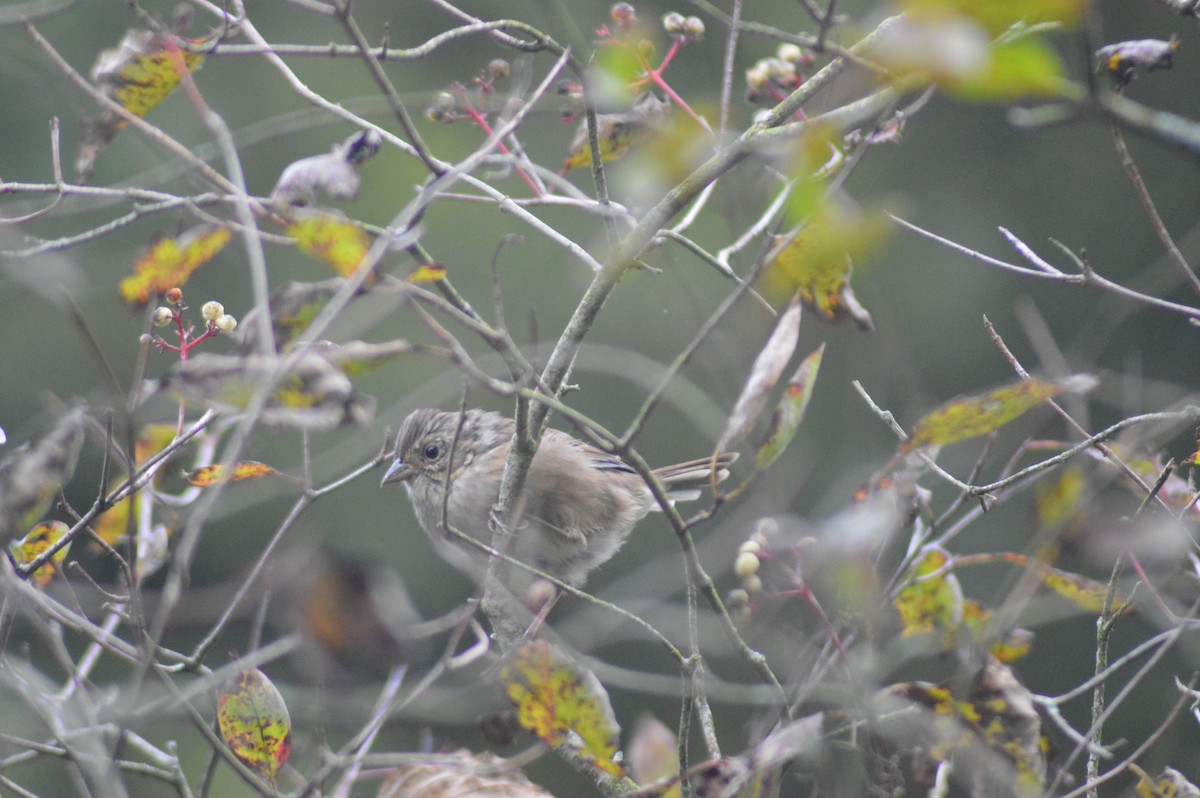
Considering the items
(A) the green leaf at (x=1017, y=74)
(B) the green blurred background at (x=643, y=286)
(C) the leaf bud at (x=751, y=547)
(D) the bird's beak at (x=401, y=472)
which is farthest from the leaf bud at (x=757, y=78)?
(B) the green blurred background at (x=643, y=286)

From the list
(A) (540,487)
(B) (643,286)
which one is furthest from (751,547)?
(B) (643,286)

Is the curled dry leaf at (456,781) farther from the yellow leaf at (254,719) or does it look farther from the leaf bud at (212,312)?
the leaf bud at (212,312)

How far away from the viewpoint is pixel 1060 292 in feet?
28.3

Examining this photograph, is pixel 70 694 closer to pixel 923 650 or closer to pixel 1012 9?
pixel 923 650

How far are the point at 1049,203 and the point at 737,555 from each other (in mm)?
7527

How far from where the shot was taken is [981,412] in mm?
1378

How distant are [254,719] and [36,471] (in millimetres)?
544

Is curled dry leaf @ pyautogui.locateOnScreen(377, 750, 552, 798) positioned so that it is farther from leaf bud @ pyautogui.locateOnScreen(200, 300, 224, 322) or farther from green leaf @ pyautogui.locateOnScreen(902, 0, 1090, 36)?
green leaf @ pyautogui.locateOnScreen(902, 0, 1090, 36)

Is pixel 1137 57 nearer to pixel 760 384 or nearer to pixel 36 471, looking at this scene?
pixel 760 384

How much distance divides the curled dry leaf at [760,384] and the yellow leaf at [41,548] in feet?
4.31

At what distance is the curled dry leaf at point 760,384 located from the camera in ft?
4.66

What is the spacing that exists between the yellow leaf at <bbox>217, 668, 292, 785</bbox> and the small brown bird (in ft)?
5.90

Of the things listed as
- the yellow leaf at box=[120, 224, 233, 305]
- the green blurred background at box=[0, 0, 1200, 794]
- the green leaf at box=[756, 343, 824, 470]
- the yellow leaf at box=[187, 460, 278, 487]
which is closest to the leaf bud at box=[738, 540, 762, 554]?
the green leaf at box=[756, 343, 824, 470]

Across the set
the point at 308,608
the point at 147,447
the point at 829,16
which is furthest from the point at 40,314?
the point at 829,16
